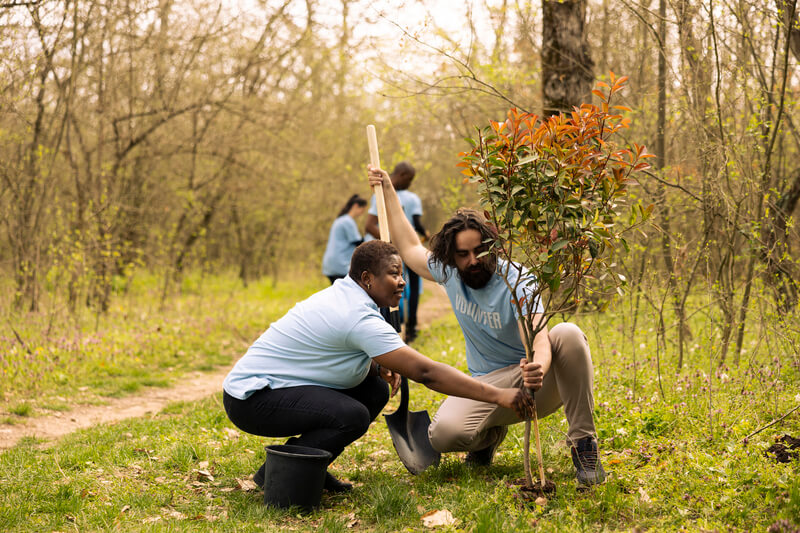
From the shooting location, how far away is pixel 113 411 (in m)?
6.18

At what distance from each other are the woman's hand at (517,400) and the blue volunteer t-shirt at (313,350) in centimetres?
71

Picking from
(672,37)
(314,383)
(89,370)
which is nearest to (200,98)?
(89,370)

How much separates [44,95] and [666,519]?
8.56 m

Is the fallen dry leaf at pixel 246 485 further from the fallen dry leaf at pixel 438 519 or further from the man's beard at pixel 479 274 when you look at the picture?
the man's beard at pixel 479 274

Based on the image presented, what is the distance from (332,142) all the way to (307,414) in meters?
13.0

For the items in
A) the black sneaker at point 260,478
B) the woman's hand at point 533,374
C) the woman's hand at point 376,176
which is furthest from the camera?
the woman's hand at point 376,176

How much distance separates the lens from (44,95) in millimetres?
8648

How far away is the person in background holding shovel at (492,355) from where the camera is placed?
3.65 meters

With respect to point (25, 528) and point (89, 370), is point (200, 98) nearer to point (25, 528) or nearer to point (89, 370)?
point (89, 370)

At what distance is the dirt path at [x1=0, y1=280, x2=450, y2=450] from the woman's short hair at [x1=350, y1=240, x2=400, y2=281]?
10.0ft

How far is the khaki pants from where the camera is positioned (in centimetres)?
366

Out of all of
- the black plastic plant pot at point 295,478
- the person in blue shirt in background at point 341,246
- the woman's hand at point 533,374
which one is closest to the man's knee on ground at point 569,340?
the woman's hand at point 533,374

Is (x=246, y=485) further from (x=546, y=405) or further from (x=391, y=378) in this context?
(x=546, y=405)

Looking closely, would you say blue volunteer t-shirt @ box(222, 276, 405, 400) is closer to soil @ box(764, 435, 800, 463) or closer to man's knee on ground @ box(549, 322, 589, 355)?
man's knee on ground @ box(549, 322, 589, 355)
